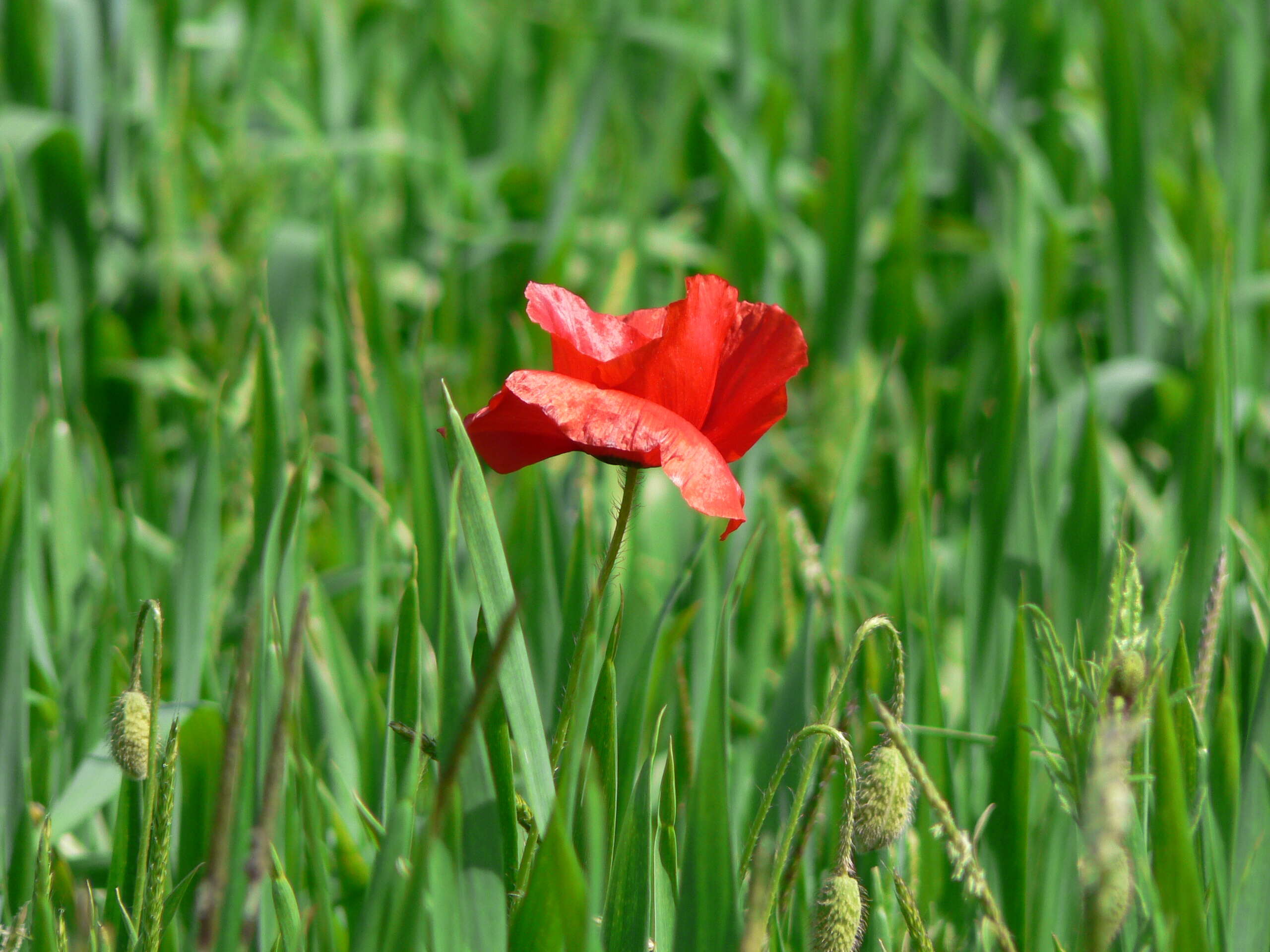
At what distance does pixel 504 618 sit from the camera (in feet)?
2.13

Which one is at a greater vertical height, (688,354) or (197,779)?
(688,354)

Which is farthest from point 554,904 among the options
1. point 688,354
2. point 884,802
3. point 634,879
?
point 688,354

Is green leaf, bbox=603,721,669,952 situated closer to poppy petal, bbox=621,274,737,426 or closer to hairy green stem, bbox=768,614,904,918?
hairy green stem, bbox=768,614,904,918

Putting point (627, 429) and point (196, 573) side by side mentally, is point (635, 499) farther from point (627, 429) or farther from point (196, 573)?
point (196, 573)

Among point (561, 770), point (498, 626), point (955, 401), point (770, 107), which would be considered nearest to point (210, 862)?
point (498, 626)

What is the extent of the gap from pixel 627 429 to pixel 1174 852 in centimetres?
36

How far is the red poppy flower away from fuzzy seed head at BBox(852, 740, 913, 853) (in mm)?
150

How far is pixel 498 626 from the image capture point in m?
0.64

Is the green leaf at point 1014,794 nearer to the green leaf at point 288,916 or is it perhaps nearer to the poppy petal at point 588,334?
the poppy petal at point 588,334

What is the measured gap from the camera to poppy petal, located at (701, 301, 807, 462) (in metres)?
0.68

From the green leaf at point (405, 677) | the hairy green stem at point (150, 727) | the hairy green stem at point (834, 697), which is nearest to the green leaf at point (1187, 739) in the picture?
the hairy green stem at point (834, 697)

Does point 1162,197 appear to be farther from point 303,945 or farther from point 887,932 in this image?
point 303,945

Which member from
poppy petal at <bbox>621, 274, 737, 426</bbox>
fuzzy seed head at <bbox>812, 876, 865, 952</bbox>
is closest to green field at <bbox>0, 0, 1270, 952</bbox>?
fuzzy seed head at <bbox>812, 876, 865, 952</bbox>

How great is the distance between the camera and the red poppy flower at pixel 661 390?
625mm
